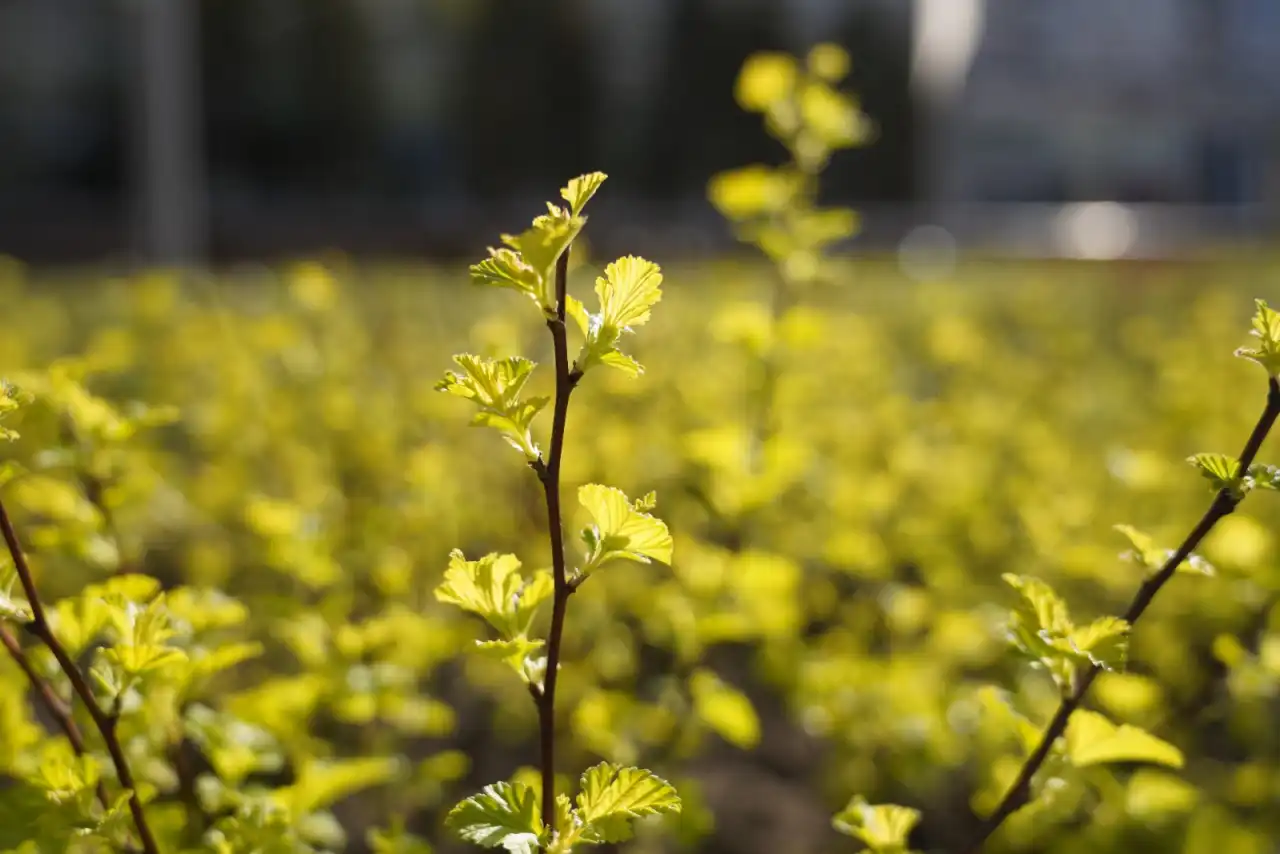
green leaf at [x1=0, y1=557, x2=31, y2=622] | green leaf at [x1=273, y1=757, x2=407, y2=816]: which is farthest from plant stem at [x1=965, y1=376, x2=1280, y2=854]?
green leaf at [x1=0, y1=557, x2=31, y2=622]

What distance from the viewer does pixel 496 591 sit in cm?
87

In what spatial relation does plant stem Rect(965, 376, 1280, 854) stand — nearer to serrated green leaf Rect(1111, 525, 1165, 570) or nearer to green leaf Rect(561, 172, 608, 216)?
serrated green leaf Rect(1111, 525, 1165, 570)

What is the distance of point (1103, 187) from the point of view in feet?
94.5

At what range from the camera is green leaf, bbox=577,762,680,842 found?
2.64 ft

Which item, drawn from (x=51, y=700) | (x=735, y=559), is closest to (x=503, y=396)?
(x=51, y=700)

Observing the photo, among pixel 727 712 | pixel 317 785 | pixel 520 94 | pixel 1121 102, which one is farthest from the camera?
pixel 1121 102

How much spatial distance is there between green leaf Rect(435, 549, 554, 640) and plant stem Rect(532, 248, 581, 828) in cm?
5

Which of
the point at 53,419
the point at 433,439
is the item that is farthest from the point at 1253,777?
the point at 433,439

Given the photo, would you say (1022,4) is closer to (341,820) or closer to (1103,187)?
(1103,187)

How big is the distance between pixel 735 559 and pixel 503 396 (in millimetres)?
829

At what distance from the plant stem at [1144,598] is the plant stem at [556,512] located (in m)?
0.39

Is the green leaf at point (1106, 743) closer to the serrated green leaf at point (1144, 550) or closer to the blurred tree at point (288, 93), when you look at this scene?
the serrated green leaf at point (1144, 550)

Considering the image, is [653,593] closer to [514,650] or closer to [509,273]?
[514,650]

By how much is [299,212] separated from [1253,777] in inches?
856
